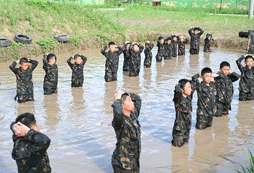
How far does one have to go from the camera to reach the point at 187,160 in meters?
5.98

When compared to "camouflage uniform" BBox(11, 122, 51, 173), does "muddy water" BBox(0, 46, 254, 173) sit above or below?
below

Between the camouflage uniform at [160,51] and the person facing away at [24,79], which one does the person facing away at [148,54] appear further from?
the person facing away at [24,79]

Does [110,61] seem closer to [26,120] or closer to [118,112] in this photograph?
[118,112]

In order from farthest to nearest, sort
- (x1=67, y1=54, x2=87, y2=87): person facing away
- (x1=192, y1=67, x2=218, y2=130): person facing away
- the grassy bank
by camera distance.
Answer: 1. the grassy bank
2. (x1=67, y1=54, x2=87, y2=87): person facing away
3. (x1=192, y1=67, x2=218, y2=130): person facing away

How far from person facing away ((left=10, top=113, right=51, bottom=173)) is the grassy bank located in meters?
13.0

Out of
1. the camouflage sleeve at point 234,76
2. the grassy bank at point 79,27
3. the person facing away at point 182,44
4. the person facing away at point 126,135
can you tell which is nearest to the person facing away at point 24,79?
the person facing away at point 126,135

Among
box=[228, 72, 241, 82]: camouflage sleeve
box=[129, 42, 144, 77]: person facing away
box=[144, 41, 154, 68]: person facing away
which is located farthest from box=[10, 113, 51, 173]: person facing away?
box=[144, 41, 154, 68]: person facing away

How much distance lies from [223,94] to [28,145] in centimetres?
590

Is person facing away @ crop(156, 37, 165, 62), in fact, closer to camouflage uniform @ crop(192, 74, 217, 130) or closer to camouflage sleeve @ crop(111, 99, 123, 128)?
camouflage uniform @ crop(192, 74, 217, 130)

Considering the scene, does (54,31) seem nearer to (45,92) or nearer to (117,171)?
(45,92)

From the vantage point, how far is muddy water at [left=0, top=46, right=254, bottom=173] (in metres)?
5.88

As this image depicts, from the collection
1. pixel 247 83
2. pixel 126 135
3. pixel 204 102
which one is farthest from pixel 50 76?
pixel 247 83

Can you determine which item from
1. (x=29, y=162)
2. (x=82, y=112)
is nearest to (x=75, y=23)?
(x=82, y=112)

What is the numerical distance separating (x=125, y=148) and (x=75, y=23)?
18.6 m
